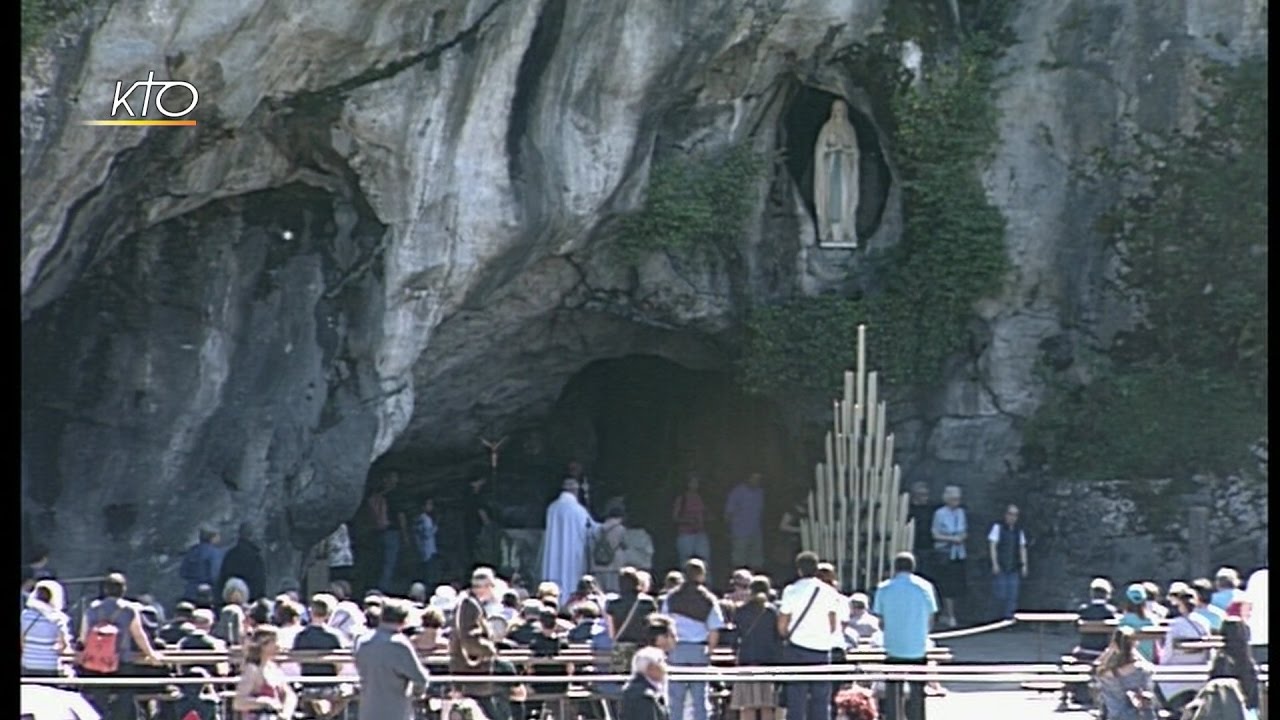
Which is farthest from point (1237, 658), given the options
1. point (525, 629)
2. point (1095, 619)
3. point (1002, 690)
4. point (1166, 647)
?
point (1002, 690)

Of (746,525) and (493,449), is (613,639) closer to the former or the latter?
(746,525)

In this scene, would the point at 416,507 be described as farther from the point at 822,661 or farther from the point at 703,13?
the point at 822,661

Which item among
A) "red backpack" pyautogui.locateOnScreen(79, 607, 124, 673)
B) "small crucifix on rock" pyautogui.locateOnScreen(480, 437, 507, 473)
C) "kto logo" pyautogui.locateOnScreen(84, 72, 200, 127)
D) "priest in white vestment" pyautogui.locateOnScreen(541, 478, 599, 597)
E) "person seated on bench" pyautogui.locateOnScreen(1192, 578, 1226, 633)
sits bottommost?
"red backpack" pyautogui.locateOnScreen(79, 607, 124, 673)

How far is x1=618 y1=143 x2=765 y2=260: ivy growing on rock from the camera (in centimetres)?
2509

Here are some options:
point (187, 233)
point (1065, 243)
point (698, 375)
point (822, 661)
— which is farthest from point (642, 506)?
point (822, 661)

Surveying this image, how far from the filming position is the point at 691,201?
25.2 metres

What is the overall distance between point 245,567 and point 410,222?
356 cm

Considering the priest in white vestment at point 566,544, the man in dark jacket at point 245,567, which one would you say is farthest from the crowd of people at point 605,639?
the priest in white vestment at point 566,544

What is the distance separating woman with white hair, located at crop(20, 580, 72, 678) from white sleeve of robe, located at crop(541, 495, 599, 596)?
29.1 ft

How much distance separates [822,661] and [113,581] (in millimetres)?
4505

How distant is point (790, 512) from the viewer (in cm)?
2688

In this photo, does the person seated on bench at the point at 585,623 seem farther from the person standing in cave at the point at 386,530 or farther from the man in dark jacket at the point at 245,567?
the person standing in cave at the point at 386,530

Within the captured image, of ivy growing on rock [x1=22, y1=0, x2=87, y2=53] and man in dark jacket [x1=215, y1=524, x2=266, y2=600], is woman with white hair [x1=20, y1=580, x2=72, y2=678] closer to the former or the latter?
ivy growing on rock [x1=22, y1=0, x2=87, y2=53]

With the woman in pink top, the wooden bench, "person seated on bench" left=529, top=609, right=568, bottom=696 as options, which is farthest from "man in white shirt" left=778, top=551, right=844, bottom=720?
the woman in pink top
